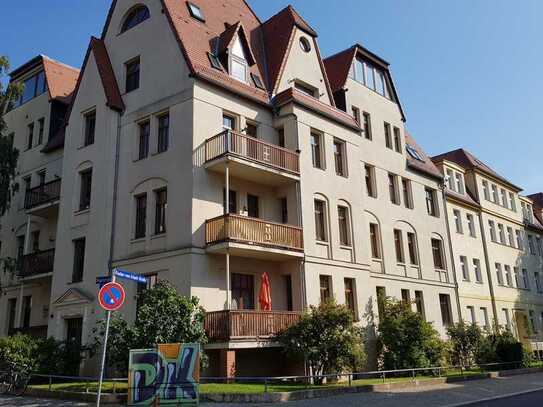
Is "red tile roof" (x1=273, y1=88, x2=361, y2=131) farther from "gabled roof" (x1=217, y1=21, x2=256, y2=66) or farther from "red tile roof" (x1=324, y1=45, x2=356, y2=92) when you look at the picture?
"red tile roof" (x1=324, y1=45, x2=356, y2=92)

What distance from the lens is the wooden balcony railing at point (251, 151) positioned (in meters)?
20.3

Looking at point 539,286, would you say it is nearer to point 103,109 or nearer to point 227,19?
point 227,19

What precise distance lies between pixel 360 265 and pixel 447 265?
10.4 m

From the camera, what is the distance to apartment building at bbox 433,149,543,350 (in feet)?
121

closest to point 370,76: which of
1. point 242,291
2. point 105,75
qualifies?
point 105,75

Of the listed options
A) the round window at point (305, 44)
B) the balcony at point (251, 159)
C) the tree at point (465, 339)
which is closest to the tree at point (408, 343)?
the tree at point (465, 339)

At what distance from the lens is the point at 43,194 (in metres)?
27.3

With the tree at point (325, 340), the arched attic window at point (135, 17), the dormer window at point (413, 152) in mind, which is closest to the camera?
the tree at point (325, 340)

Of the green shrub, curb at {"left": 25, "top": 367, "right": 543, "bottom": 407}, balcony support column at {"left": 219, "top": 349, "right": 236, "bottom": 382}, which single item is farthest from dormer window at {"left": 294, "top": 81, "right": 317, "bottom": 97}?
the green shrub

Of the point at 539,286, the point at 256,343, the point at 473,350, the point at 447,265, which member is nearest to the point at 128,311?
the point at 256,343

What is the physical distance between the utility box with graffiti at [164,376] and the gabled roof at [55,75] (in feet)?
72.5

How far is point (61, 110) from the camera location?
30.5 meters

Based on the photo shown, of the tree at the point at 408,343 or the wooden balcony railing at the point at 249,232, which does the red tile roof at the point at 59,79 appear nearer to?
the wooden balcony railing at the point at 249,232

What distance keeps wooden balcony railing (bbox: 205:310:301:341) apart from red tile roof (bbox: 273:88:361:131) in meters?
10.1
